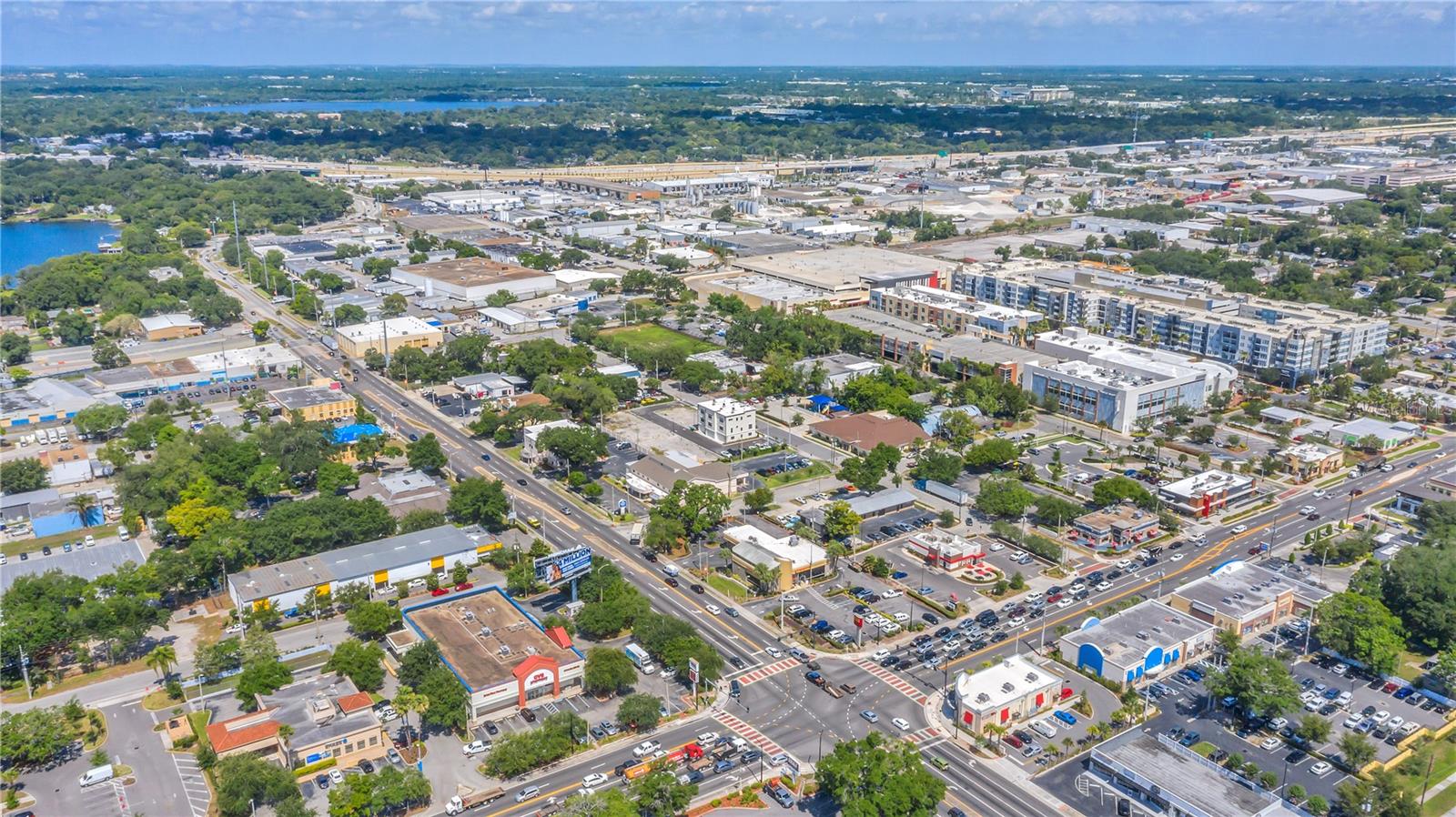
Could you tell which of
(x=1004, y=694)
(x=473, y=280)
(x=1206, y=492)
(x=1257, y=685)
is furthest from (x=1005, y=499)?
(x=473, y=280)

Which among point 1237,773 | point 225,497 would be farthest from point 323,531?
point 1237,773

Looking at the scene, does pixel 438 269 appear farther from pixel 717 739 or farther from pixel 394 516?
pixel 717 739

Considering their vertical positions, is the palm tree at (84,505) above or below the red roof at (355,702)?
above

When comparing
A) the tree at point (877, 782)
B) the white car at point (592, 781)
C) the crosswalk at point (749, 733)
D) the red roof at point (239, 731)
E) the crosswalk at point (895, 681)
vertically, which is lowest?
the crosswalk at point (749, 733)

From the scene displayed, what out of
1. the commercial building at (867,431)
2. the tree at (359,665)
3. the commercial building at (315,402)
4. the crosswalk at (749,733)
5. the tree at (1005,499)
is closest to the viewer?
the crosswalk at (749,733)

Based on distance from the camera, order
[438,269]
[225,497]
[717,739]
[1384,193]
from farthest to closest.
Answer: [1384,193]
[438,269]
[225,497]
[717,739]

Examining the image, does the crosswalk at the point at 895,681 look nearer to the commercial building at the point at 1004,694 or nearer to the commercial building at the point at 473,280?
the commercial building at the point at 1004,694

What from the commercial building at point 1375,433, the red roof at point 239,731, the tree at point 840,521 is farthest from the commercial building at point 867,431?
the red roof at point 239,731

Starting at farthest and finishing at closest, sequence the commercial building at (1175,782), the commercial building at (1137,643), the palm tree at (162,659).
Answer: the commercial building at (1137,643)
the palm tree at (162,659)
the commercial building at (1175,782)
